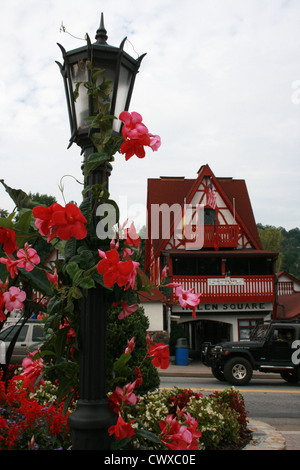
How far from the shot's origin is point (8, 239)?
2010 millimetres

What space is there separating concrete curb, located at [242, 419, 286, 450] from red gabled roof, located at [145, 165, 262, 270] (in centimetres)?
1769

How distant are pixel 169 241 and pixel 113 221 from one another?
20.9m

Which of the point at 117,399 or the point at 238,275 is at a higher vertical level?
the point at 238,275

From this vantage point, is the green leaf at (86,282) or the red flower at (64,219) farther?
the green leaf at (86,282)

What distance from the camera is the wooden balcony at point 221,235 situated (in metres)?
23.2

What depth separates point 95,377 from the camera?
2.25m

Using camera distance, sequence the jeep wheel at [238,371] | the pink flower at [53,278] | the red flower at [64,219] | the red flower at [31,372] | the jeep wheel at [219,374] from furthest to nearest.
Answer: the jeep wheel at [219,374] → the jeep wheel at [238,371] → the red flower at [31,372] → the pink flower at [53,278] → the red flower at [64,219]

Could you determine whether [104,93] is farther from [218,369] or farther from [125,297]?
[218,369]

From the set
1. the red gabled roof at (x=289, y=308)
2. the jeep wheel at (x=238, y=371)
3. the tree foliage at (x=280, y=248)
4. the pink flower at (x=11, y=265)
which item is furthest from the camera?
the tree foliage at (x=280, y=248)

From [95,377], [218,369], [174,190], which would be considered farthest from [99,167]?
[174,190]

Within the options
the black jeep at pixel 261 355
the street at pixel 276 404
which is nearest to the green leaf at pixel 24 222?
the street at pixel 276 404

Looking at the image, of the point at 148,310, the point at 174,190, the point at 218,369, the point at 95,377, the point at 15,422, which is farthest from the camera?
the point at 174,190

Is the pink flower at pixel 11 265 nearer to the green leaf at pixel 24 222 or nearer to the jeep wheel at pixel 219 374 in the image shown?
the green leaf at pixel 24 222

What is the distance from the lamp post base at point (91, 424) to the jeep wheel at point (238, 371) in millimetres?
11358
